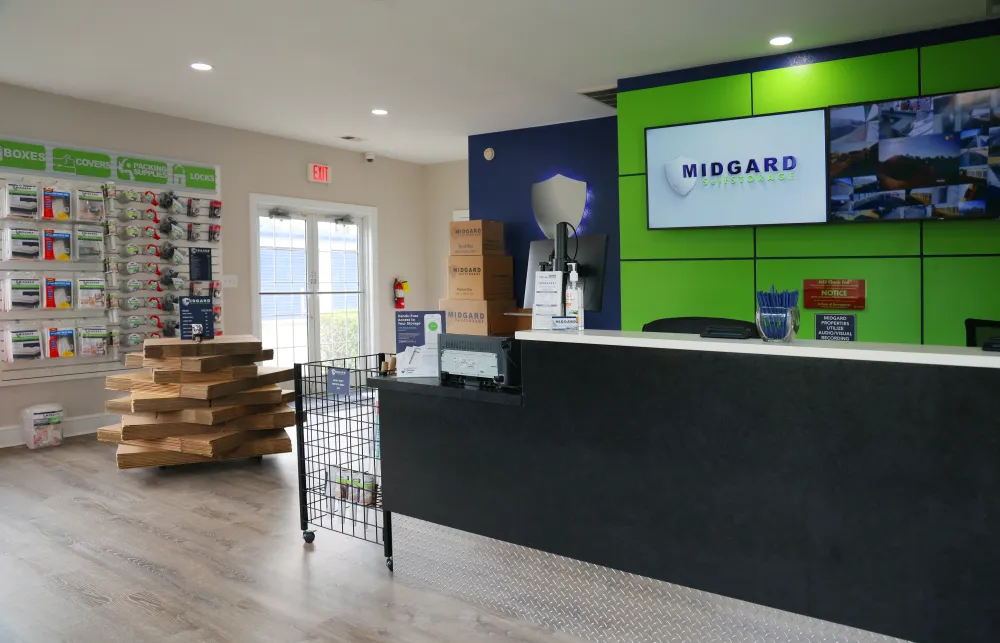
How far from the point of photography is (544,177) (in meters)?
7.03

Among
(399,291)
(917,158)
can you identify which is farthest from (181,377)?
(917,158)

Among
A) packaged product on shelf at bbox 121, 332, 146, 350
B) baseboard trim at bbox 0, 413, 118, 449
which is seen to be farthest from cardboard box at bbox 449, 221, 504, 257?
baseboard trim at bbox 0, 413, 118, 449

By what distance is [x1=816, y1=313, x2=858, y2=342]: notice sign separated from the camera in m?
4.65

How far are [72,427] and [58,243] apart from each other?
57.4 inches

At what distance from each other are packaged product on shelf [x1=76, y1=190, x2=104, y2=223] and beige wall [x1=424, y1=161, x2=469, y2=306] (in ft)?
13.0

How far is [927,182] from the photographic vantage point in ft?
13.9

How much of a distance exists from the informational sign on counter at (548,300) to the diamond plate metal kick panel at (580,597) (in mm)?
825

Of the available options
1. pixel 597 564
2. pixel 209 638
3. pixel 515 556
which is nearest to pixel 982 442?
pixel 597 564

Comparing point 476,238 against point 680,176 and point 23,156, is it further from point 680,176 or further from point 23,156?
point 23,156

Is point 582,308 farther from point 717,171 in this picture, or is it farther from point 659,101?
point 659,101

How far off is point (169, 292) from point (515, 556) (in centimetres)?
478

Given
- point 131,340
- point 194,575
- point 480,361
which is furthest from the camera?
point 131,340

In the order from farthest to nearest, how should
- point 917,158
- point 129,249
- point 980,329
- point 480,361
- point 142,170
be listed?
point 142,170 < point 129,249 < point 917,158 < point 980,329 < point 480,361

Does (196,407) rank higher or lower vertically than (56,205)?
lower
